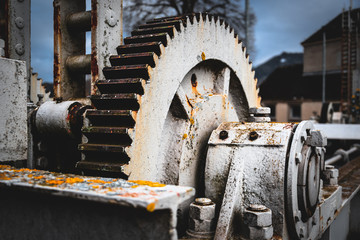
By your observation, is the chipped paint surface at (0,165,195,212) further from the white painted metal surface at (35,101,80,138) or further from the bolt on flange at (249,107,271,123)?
the bolt on flange at (249,107,271,123)

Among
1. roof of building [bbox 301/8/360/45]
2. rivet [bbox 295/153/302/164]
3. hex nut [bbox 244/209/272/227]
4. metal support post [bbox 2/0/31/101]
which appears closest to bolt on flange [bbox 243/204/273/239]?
hex nut [bbox 244/209/272/227]

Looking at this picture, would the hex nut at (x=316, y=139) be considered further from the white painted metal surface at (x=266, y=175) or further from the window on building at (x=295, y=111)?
the window on building at (x=295, y=111)

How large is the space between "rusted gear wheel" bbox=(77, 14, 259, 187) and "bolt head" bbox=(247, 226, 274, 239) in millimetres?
623

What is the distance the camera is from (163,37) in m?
2.12

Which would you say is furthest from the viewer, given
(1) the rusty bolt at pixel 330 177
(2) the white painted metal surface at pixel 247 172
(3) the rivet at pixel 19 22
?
(1) the rusty bolt at pixel 330 177

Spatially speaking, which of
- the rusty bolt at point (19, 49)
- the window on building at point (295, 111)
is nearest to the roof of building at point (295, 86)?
the window on building at point (295, 111)

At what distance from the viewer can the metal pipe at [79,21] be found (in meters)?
2.31

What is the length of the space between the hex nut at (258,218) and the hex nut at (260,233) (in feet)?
0.08

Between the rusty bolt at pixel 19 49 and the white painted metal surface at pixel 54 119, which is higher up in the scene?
the rusty bolt at pixel 19 49

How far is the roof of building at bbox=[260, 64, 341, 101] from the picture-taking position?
2467 centimetres

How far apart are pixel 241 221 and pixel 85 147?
1008 mm

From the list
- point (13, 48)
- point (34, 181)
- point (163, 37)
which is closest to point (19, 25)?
point (13, 48)

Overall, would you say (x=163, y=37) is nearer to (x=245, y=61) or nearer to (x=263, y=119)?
(x=263, y=119)

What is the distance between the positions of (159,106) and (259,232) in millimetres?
913
